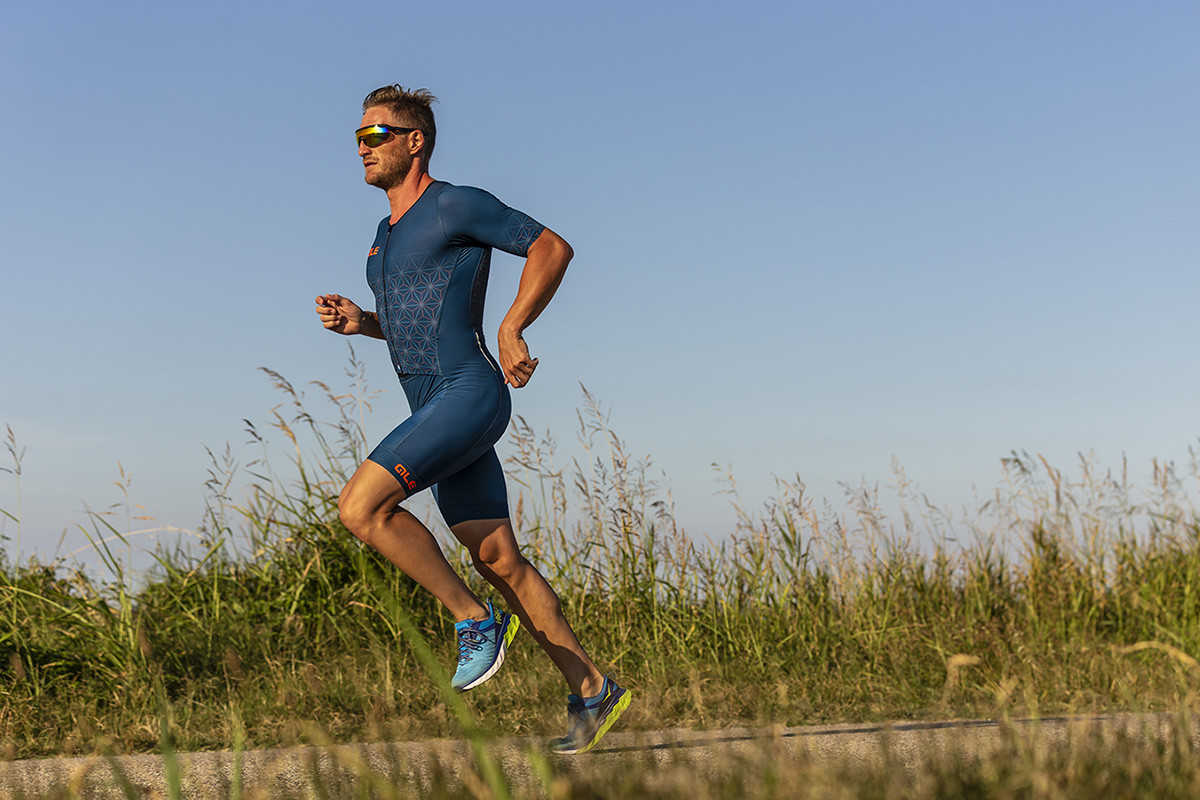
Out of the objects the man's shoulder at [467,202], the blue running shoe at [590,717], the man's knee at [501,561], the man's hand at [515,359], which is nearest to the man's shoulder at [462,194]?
the man's shoulder at [467,202]

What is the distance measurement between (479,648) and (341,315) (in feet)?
4.62

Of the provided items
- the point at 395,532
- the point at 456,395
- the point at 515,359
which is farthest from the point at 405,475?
the point at 515,359

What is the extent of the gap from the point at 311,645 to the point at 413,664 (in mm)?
553

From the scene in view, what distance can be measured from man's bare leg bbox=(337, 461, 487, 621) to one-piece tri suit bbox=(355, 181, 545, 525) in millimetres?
194

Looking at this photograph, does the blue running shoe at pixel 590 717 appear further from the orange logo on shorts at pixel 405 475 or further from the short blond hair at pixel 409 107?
the short blond hair at pixel 409 107

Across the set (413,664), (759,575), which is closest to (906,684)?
(759,575)

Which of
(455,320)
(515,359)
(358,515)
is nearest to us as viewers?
(358,515)

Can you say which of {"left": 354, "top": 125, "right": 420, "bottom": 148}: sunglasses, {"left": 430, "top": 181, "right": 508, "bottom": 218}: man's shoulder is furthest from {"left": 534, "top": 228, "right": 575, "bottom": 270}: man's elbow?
{"left": 354, "top": 125, "right": 420, "bottom": 148}: sunglasses

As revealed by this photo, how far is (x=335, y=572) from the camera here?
575 cm

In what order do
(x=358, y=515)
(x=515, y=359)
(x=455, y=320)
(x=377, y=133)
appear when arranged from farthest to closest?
(x=377, y=133) < (x=455, y=320) < (x=515, y=359) < (x=358, y=515)

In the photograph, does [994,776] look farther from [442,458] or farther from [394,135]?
[394,135]

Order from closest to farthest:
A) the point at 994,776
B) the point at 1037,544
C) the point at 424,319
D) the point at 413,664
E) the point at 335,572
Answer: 1. the point at 994,776
2. the point at 424,319
3. the point at 413,664
4. the point at 335,572
5. the point at 1037,544

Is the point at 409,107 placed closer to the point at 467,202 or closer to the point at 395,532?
the point at 467,202

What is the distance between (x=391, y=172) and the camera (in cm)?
405
